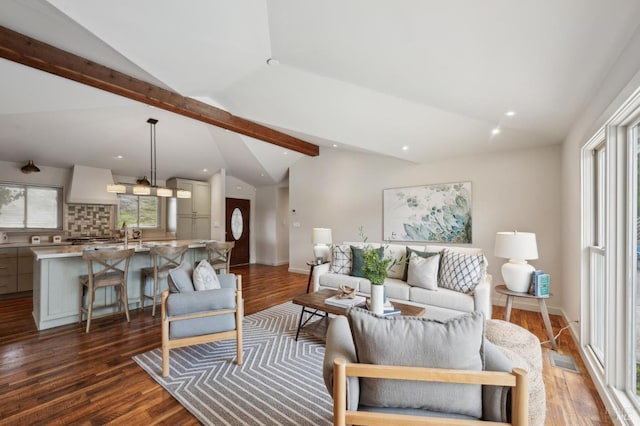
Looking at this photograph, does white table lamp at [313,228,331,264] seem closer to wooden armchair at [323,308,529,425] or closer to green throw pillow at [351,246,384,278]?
green throw pillow at [351,246,384,278]

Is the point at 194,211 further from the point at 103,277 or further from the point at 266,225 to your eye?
the point at 103,277

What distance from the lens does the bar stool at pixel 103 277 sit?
10.7ft

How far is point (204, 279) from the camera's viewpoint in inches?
107

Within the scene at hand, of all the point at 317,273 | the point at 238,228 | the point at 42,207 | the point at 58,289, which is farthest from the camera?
the point at 238,228

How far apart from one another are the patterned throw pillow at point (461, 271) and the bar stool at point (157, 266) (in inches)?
139

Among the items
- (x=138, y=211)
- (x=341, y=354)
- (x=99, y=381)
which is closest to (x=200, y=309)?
(x=99, y=381)

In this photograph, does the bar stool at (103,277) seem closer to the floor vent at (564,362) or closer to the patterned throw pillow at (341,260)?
the patterned throw pillow at (341,260)

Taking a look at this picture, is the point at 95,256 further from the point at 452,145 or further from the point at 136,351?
the point at 452,145

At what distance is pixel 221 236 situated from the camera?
721 centimetres

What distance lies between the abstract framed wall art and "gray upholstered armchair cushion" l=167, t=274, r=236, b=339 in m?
3.51

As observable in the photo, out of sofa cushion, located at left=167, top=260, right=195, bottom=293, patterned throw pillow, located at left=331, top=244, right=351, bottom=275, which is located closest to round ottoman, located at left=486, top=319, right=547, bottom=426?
patterned throw pillow, located at left=331, top=244, right=351, bottom=275

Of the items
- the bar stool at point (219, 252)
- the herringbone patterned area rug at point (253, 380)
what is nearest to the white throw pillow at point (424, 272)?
the herringbone patterned area rug at point (253, 380)

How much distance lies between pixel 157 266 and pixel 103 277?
61 cm

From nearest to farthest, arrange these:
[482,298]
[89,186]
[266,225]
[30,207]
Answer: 1. [482,298]
2. [30,207]
3. [89,186]
4. [266,225]
